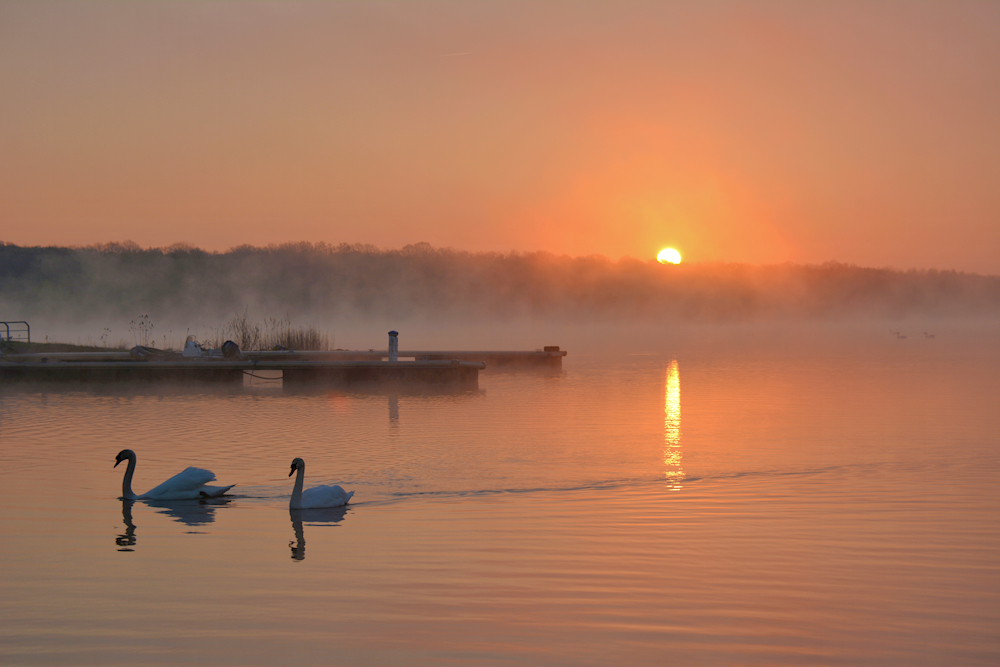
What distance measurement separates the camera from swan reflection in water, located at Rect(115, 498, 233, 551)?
1116cm

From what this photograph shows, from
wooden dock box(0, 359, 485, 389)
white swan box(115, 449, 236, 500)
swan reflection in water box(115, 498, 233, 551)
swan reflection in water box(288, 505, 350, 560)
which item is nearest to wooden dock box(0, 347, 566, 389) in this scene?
wooden dock box(0, 359, 485, 389)

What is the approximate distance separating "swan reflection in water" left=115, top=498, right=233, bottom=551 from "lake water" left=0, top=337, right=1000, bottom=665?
0.19ft

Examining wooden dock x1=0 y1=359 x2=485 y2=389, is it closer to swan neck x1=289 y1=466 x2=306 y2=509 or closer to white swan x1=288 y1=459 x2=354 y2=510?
swan neck x1=289 y1=466 x2=306 y2=509

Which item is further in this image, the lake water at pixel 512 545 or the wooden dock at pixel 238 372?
the wooden dock at pixel 238 372

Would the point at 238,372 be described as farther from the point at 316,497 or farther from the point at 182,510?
the point at 316,497

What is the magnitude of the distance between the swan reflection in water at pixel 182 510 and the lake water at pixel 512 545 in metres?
0.06

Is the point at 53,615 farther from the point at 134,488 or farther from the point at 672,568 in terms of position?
the point at 134,488

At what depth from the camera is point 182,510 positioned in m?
12.2

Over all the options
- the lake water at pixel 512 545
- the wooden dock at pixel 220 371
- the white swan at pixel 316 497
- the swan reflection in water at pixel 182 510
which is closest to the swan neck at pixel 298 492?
the white swan at pixel 316 497

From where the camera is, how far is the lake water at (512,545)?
6.84m

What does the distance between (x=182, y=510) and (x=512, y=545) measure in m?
4.86

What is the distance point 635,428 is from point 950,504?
31.4ft

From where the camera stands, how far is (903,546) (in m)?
9.84

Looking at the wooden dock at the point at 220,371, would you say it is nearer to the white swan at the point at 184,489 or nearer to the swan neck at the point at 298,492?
the white swan at the point at 184,489
